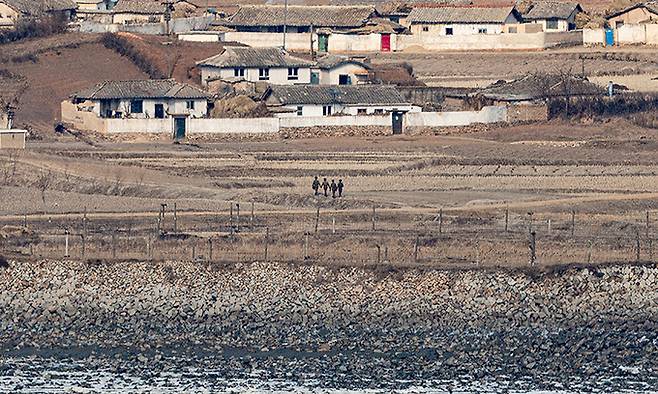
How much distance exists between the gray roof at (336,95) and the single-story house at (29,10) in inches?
802

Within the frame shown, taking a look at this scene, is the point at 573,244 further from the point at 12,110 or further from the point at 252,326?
the point at 12,110

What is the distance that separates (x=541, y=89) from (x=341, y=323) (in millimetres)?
33663

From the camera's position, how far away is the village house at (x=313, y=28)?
88875mm

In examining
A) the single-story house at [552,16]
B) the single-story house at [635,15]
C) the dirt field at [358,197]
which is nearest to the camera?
the dirt field at [358,197]

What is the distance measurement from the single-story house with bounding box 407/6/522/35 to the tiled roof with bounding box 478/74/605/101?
16.0 meters

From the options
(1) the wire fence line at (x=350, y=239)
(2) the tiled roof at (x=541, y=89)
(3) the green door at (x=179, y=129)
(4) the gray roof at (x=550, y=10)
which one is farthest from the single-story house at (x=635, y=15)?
(1) the wire fence line at (x=350, y=239)

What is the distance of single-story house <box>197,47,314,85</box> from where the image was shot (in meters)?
76.0

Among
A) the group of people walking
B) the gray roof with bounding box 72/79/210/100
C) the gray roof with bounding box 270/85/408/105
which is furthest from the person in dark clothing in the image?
the gray roof with bounding box 72/79/210/100

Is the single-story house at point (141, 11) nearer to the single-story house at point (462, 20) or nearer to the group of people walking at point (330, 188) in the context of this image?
the single-story house at point (462, 20)

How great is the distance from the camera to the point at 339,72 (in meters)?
77.4

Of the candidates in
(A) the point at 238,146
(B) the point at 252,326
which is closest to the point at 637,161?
(A) the point at 238,146

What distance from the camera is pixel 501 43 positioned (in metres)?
89.9

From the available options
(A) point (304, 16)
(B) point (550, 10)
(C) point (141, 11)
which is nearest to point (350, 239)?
(A) point (304, 16)

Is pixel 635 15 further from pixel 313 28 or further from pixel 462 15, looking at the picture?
pixel 313 28
